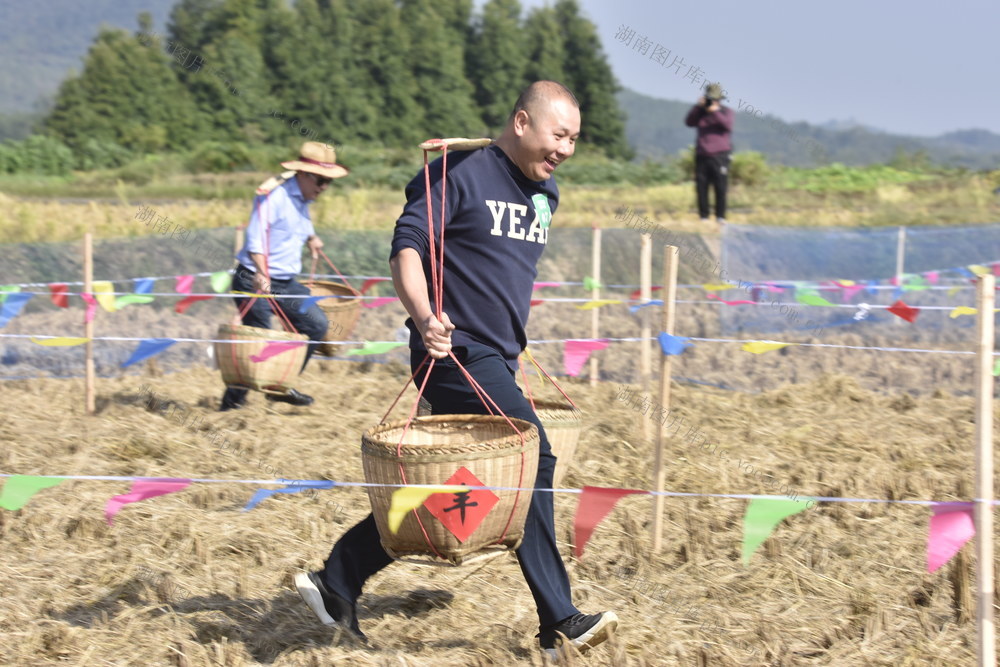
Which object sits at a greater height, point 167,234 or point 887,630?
point 167,234

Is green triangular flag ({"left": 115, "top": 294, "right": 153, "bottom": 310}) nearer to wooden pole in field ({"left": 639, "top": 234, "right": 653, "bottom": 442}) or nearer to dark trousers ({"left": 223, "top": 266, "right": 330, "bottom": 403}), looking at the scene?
dark trousers ({"left": 223, "top": 266, "right": 330, "bottom": 403})

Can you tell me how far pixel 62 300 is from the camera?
8.16 m

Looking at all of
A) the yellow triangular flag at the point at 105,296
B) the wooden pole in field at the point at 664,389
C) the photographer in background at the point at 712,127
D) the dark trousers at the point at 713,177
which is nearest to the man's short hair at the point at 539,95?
the wooden pole in field at the point at 664,389

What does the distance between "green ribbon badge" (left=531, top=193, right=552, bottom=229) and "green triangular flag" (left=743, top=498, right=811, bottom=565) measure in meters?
1.14

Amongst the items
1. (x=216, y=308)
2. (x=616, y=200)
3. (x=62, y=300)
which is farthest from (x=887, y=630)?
(x=616, y=200)

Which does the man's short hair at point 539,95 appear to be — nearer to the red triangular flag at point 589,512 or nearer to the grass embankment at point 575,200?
the red triangular flag at point 589,512

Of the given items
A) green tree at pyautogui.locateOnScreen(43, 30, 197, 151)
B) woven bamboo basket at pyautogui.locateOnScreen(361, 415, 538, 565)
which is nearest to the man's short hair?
woven bamboo basket at pyautogui.locateOnScreen(361, 415, 538, 565)

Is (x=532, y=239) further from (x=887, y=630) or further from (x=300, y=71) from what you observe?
(x=300, y=71)

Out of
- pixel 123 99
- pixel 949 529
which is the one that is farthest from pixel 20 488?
pixel 123 99

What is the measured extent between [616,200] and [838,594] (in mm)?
16882

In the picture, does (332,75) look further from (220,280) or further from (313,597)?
(313,597)

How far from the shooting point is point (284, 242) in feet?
24.1

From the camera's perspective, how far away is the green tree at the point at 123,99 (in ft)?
143

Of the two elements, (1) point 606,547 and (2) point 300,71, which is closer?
(1) point 606,547
